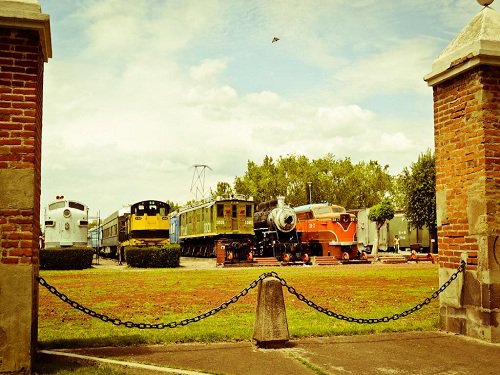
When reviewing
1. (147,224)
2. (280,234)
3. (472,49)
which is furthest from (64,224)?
(472,49)

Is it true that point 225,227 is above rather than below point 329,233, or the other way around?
above

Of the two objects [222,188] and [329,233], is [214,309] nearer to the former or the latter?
[329,233]

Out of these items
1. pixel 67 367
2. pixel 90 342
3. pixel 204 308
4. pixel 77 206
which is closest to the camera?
pixel 67 367

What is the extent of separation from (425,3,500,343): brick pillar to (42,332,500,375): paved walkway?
48 centimetres

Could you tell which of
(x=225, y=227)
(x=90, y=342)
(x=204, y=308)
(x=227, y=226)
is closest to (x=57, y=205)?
(x=225, y=227)

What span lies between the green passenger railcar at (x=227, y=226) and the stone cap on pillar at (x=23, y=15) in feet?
77.3

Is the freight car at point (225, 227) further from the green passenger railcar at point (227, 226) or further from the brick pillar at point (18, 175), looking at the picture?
the brick pillar at point (18, 175)

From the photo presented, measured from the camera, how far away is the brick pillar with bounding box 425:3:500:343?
7531mm

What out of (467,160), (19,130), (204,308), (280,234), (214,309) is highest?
(19,130)

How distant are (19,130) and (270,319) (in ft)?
12.5

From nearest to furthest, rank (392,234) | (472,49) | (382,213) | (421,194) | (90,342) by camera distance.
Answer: (90,342) → (472,49) → (382,213) → (421,194) → (392,234)

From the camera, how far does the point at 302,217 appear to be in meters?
35.1

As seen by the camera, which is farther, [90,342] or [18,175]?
[90,342]

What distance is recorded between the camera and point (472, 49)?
25.1 feet
